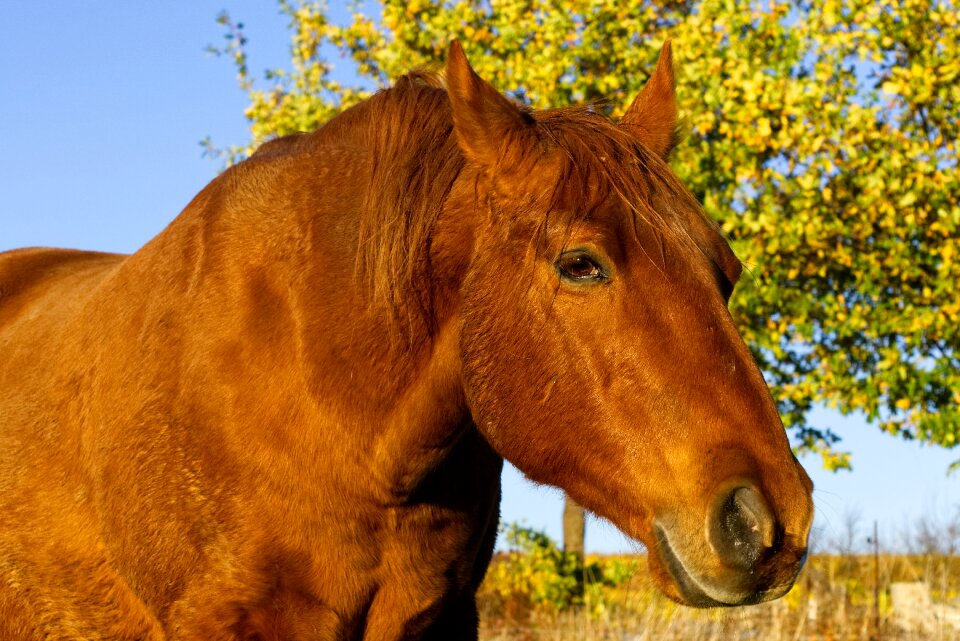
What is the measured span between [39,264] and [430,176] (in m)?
2.82

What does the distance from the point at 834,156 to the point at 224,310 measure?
28.2 feet

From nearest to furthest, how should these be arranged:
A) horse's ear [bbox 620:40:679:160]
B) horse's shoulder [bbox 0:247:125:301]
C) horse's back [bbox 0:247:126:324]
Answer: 1. horse's ear [bbox 620:40:679:160]
2. horse's back [bbox 0:247:126:324]
3. horse's shoulder [bbox 0:247:125:301]

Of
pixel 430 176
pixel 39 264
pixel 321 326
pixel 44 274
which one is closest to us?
pixel 430 176

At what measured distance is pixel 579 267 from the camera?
293 centimetres

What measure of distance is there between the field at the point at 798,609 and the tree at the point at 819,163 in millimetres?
2179

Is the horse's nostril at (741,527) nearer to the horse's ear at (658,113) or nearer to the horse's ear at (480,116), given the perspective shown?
the horse's ear at (480,116)

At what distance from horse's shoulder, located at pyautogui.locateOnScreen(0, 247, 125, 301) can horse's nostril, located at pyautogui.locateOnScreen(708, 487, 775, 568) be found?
10.5ft

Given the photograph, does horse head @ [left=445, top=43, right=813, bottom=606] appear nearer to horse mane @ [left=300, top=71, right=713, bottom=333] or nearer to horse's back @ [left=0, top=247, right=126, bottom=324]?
horse mane @ [left=300, top=71, right=713, bottom=333]

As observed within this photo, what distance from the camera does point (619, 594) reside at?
9.66m

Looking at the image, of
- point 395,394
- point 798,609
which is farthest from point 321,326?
point 798,609

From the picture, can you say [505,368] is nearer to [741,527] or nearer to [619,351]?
[619,351]

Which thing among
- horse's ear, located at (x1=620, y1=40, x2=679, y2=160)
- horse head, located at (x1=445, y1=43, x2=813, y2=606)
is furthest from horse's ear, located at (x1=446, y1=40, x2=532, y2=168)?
horse's ear, located at (x1=620, y1=40, x2=679, y2=160)

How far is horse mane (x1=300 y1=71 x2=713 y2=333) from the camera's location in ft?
9.84

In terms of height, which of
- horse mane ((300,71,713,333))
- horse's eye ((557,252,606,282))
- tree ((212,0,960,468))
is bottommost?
horse's eye ((557,252,606,282))
